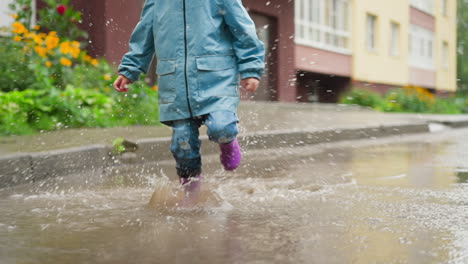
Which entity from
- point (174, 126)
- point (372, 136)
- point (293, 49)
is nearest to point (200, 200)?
point (174, 126)

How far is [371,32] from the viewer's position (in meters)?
22.3

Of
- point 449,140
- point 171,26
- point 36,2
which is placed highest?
point 36,2

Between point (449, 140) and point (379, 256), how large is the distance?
7.34 m

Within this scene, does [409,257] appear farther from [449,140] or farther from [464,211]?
[449,140]

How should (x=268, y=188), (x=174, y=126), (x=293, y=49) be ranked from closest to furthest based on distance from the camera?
(x=174, y=126)
(x=268, y=188)
(x=293, y=49)

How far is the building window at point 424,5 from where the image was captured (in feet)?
87.9

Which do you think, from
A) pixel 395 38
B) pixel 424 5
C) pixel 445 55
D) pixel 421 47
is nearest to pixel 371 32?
pixel 395 38

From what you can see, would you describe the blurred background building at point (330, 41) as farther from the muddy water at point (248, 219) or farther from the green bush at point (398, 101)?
the muddy water at point (248, 219)

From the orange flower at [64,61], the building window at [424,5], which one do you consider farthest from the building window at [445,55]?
the orange flower at [64,61]

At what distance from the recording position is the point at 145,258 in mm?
2369

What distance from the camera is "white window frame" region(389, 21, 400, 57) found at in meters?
24.5

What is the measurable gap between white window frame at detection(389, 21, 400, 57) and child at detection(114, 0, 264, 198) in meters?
21.8

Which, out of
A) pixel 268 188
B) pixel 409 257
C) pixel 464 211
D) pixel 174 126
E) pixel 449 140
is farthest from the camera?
pixel 449 140

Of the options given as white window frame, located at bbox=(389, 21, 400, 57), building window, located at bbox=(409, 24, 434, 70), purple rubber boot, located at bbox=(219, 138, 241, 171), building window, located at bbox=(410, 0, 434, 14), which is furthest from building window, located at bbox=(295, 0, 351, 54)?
purple rubber boot, located at bbox=(219, 138, 241, 171)
